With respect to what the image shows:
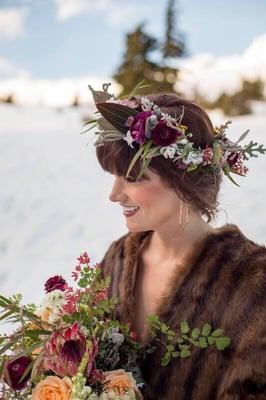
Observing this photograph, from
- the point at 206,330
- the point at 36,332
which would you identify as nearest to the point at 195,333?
the point at 206,330

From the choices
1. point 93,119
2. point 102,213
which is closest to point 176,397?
point 93,119

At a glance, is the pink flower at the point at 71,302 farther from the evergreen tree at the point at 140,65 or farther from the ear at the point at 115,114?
the evergreen tree at the point at 140,65

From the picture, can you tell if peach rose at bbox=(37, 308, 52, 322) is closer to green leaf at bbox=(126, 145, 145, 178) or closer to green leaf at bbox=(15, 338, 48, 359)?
green leaf at bbox=(15, 338, 48, 359)

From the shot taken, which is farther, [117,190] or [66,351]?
[117,190]

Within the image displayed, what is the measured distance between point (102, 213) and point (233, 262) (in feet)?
13.9

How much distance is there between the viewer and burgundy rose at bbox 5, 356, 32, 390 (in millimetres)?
1275

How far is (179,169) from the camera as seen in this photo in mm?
1492

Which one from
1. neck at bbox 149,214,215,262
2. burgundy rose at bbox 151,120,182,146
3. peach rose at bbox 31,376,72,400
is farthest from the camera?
neck at bbox 149,214,215,262

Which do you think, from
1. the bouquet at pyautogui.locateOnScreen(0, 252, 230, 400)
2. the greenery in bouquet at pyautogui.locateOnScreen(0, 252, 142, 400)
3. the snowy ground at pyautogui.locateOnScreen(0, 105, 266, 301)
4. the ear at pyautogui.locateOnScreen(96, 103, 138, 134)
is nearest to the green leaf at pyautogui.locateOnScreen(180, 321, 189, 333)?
the bouquet at pyautogui.locateOnScreen(0, 252, 230, 400)

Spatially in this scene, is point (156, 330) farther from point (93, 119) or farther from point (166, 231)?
point (93, 119)

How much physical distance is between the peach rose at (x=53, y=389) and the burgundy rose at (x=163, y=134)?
598 millimetres

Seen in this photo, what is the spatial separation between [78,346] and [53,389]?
10 centimetres

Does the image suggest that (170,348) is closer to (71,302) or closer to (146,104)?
(71,302)

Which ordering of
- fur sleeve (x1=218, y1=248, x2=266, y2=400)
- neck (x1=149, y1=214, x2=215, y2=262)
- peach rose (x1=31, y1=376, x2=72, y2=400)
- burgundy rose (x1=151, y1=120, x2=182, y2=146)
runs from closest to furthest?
1. peach rose (x1=31, y1=376, x2=72, y2=400)
2. fur sleeve (x1=218, y1=248, x2=266, y2=400)
3. burgundy rose (x1=151, y1=120, x2=182, y2=146)
4. neck (x1=149, y1=214, x2=215, y2=262)
